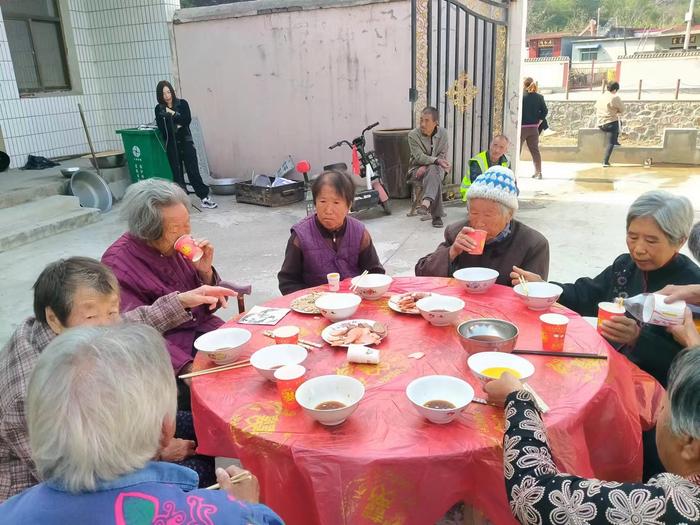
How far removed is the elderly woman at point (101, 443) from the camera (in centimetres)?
99

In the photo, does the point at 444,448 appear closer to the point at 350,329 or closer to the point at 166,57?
the point at 350,329

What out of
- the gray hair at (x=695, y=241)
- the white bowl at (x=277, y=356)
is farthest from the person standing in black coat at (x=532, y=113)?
the white bowl at (x=277, y=356)

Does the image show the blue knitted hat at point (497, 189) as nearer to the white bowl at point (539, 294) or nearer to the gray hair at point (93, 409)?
the white bowl at point (539, 294)

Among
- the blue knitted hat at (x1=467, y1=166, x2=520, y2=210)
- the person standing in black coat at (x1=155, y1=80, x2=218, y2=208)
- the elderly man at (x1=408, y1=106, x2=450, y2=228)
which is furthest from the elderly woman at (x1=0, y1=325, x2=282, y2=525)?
the person standing in black coat at (x1=155, y1=80, x2=218, y2=208)

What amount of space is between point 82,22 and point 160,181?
26.0ft

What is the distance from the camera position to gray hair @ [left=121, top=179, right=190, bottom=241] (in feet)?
8.02

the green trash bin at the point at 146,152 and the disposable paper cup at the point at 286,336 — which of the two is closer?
the disposable paper cup at the point at 286,336

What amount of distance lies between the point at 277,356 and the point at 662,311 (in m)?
1.38

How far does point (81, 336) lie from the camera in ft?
3.56

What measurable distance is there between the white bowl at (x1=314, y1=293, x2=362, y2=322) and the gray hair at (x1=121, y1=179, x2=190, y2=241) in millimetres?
830

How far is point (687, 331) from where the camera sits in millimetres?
1903

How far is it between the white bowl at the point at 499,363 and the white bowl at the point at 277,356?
1.89 ft

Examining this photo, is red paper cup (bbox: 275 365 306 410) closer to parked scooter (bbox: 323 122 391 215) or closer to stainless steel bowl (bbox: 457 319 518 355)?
stainless steel bowl (bbox: 457 319 518 355)

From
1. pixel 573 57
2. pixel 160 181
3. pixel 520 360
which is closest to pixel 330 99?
pixel 160 181
